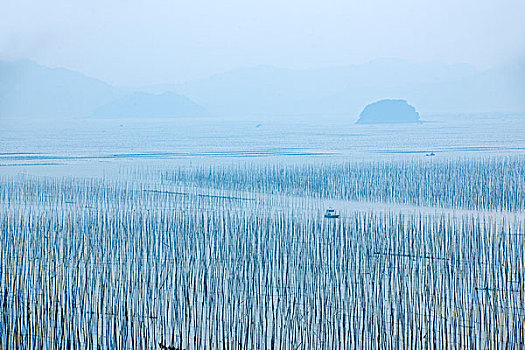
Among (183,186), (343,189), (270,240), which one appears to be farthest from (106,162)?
(270,240)

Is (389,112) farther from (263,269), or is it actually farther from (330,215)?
(263,269)

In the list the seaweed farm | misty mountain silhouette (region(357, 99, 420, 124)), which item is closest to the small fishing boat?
the seaweed farm

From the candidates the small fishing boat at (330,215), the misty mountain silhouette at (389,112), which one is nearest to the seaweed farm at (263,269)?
the small fishing boat at (330,215)

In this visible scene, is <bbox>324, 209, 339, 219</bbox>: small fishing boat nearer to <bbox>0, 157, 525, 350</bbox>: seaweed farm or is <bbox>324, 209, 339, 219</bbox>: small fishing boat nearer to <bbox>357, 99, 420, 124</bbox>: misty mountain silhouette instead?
<bbox>0, 157, 525, 350</bbox>: seaweed farm

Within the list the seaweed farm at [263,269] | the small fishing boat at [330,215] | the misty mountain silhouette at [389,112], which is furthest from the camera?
the misty mountain silhouette at [389,112]

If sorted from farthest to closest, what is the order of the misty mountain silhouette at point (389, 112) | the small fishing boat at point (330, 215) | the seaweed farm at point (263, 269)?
1. the misty mountain silhouette at point (389, 112)
2. the small fishing boat at point (330, 215)
3. the seaweed farm at point (263, 269)

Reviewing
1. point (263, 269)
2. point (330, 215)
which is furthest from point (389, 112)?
point (263, 269)

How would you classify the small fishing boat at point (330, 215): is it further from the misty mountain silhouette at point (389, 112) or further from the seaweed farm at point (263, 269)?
the misty mountain silhouette at point (389, 112)

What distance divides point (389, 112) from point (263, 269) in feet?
158

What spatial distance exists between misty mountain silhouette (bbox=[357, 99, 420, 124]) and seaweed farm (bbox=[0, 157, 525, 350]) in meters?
41.7

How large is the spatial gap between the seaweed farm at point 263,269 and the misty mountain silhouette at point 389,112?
137 feet

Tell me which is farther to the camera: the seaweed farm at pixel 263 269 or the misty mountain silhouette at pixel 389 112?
the misty mountain silhouette at pixel 389 112

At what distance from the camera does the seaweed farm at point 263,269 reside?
4.12m

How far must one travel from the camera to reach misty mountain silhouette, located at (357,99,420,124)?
5078cm
